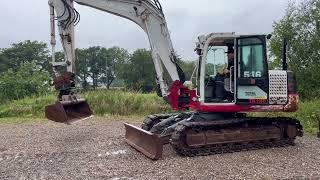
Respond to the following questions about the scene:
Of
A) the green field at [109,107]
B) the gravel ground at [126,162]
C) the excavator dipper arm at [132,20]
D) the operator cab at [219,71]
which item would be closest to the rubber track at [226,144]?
the gravel ground at [126,162]

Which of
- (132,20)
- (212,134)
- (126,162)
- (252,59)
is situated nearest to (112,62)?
(132,20)

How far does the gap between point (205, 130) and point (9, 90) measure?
19.1m

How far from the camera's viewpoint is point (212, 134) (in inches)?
396

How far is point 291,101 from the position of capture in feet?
34.7

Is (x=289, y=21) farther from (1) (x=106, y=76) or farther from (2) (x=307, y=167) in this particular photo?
(1) (x=106, y=76)

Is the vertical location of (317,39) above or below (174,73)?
above

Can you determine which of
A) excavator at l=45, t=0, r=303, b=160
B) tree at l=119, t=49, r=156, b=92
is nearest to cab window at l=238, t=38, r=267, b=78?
excavator at l=45, t=0, r=303, b=160

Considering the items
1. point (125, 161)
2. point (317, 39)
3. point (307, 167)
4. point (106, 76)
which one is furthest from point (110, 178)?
point (106, 76)

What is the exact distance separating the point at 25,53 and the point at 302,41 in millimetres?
57352

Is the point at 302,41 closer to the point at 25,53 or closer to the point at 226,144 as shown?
the point at 226,144

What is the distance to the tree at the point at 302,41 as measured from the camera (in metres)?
22.1

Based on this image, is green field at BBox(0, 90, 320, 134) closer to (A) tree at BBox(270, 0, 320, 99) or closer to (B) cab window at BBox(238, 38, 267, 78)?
(A) tree at BBox(270, 0, 320, 99)

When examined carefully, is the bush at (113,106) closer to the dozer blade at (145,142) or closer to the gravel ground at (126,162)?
the gravel ground at (126,162)

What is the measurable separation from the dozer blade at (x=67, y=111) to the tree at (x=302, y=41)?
38.9 feet
